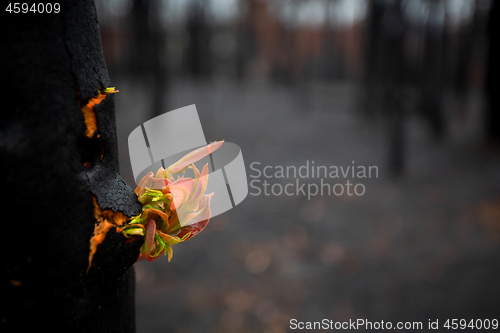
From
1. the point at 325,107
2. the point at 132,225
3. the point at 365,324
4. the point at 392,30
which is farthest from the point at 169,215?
the point at 325,107

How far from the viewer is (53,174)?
68 centimetres

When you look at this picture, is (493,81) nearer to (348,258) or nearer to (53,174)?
(348,258)

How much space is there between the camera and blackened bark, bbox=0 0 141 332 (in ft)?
2.11

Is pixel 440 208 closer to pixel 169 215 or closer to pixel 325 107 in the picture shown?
pixel 169 215

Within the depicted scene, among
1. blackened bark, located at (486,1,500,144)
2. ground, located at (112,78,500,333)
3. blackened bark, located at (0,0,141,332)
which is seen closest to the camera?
blackened bark, located at (0,0,141,332)

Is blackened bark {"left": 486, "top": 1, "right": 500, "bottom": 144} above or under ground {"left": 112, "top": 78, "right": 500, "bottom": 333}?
above

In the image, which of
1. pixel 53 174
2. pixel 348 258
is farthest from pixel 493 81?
pixel 53 174

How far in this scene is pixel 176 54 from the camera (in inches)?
1078

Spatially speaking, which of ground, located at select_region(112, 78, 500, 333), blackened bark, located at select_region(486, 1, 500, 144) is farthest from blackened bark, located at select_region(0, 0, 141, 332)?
blackened bark, located at select_region(486, 1, 500, 144)

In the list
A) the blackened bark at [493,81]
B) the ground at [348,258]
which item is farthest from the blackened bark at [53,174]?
the blackened bark at [493,81]

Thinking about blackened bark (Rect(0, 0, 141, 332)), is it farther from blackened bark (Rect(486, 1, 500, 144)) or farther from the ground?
blackened bark (Rect(486, 1, 500, 144))

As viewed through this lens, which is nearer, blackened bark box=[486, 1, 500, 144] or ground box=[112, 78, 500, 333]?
ground box=[112, 78, 500, 333]

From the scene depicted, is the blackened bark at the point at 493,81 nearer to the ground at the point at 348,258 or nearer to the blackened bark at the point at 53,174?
the ground at the point at 348,258

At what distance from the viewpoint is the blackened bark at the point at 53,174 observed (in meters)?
0.64
